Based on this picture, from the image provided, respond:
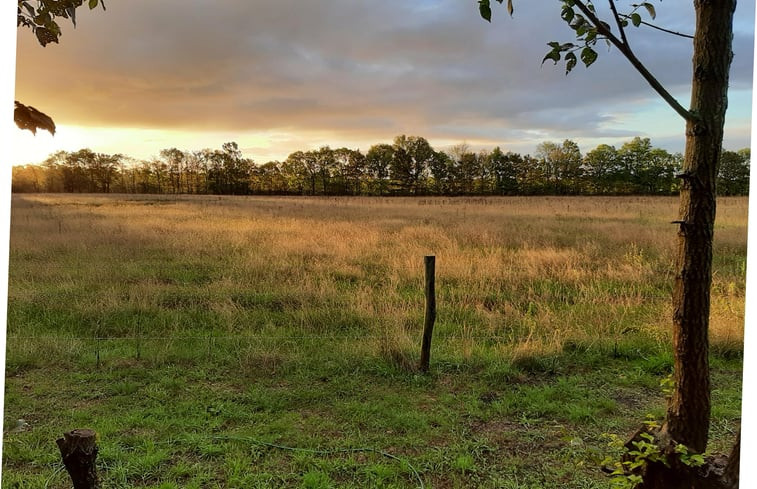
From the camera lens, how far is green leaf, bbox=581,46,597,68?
1032mm

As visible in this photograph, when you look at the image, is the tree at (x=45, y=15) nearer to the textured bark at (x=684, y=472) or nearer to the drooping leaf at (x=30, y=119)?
the drooping leaf at (x=30, y=119)

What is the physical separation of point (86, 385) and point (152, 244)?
346cm

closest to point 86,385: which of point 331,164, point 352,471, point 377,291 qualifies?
point 352,471

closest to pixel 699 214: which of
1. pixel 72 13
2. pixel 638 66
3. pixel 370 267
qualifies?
pixel 638 66

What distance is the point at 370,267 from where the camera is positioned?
4426mm

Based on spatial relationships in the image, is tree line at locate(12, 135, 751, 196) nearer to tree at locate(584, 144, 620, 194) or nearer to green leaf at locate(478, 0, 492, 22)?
tree at locate(584, 144, 620, 194)

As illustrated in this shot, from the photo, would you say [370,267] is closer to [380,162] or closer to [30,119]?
[380,162]

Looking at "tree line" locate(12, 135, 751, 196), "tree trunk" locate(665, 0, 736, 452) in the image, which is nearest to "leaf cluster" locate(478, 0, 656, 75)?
"tree trunk" locate(665, 0, 736, 452)

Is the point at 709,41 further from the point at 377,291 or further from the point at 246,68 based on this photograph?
the point at 246,68

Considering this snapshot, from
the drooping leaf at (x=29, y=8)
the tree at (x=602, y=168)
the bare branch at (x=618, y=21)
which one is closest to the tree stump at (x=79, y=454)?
the drooping leaf at (x=29, y=8)

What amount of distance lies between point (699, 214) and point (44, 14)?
63.3 inches

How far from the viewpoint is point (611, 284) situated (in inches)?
145

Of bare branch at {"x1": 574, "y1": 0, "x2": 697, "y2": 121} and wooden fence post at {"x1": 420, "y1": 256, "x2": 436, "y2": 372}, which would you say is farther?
wooden fence post at {"x1": 420, "y1": 256, "x2": 436, "y2": 372}

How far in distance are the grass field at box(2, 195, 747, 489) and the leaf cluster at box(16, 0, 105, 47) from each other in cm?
128
